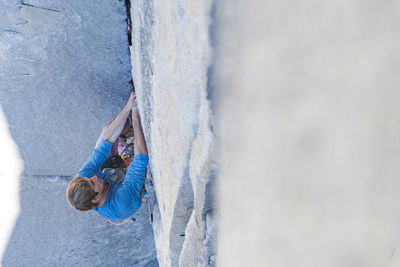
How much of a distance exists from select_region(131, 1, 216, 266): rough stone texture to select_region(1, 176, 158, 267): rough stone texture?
3.89ft

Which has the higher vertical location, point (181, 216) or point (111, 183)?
point (181, 216)

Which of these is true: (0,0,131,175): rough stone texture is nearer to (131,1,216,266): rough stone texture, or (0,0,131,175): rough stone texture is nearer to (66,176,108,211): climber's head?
(66,176,108,211): climber's head

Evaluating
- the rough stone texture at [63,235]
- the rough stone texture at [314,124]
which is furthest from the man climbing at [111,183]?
the rough stone texture at [314,124]

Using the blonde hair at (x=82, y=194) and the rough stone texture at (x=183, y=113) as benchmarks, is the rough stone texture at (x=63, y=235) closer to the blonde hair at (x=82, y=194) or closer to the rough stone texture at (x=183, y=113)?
the blonde hair at (x=82, y=194)

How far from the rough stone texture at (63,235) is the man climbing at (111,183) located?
609 mm

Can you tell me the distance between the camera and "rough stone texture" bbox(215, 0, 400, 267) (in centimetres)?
32

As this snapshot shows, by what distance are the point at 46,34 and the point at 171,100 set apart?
1.09 m

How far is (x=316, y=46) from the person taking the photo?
Result: 36 cm

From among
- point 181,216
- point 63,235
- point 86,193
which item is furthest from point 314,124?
point 63,235

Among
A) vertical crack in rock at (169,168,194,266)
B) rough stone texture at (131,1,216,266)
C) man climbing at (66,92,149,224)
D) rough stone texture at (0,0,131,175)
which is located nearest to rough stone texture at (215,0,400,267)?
rough stone texture at (131,1,216,266)

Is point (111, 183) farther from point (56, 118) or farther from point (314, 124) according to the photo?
point (314, 124)

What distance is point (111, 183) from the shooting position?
143 centimetres

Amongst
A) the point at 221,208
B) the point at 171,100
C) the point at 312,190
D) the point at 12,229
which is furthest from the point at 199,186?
the point at 12,229

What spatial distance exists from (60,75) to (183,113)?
1.20m
